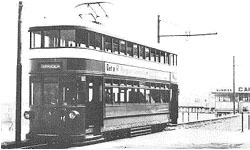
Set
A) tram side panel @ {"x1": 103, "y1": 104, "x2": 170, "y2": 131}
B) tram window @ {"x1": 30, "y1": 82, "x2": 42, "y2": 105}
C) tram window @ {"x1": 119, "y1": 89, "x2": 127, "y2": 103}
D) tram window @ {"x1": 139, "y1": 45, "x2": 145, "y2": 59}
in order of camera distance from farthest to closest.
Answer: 1. tram window @ {"x1": 139, "y1": 45, "x2": 145, "y2": 59}
2. tram window @ {"x1": 119, "y1": 89, "x2": 127, "y2": 103}
3. tram side panel @ {"x1": 103, "y1": 104, "x2": 170, "y2": 131}
4. tram window @ {"x1": 30, "y1": 82, "x2": 42, "y2": 105}

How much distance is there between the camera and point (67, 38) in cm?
1420

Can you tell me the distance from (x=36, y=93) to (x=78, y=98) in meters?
1.25

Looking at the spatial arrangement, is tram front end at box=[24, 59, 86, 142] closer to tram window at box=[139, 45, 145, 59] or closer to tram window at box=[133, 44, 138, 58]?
tram window at box=[133, 44, 138, 58]

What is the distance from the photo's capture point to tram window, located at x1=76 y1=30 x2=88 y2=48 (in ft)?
45.8

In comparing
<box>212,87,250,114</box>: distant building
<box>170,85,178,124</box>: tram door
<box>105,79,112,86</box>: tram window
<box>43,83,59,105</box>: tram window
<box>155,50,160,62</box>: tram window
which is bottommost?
<box>212,87,250,114</box>: distant building

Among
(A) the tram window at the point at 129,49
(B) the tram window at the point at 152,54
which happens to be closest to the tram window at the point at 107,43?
(A) the tram window at the point at 129,49

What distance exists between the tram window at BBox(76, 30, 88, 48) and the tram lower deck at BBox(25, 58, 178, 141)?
57 centimetres

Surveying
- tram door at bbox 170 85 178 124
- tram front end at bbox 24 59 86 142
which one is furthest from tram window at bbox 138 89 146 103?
tram door at bbox 170 85 178 124

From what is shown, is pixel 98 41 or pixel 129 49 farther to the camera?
pixel 129 49

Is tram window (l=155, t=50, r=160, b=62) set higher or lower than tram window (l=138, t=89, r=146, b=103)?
higher

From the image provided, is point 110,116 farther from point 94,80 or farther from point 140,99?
point 140,99

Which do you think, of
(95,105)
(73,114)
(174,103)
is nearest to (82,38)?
(95,105)

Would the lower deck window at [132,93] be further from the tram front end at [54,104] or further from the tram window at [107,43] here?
the tram front end at [54,104]

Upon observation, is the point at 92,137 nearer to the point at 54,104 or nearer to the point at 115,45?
the point at 54,104
